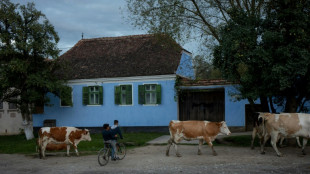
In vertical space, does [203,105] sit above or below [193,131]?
above

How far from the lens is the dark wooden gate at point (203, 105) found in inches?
900

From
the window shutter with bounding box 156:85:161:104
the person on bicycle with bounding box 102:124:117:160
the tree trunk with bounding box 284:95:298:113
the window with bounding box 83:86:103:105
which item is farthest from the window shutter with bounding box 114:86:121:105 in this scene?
the person on bicycle with bounding box 102:124:117:160

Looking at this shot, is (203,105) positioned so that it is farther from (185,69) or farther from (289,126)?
(289,126)

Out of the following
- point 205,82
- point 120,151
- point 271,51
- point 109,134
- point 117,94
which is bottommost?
point 120,151

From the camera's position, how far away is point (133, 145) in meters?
17.5

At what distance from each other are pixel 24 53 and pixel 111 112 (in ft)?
22.9

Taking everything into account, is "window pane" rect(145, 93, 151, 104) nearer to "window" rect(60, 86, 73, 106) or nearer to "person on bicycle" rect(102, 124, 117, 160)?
"window" rect(60, 86, 73, 106)

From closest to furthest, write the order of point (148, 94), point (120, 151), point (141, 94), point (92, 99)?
point (120, 151)
point (141, 94)
point (148, 94)
point (92, 99)

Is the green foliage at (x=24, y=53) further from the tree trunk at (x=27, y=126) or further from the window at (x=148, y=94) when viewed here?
the window at (x=148, y=94)

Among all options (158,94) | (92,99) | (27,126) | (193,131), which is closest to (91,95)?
(92,99)

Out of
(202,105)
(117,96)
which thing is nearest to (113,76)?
(117,96)

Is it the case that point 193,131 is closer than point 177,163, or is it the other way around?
point 177,163

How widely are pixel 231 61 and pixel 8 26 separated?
46.9ft

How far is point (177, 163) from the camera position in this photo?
38.3 feet
